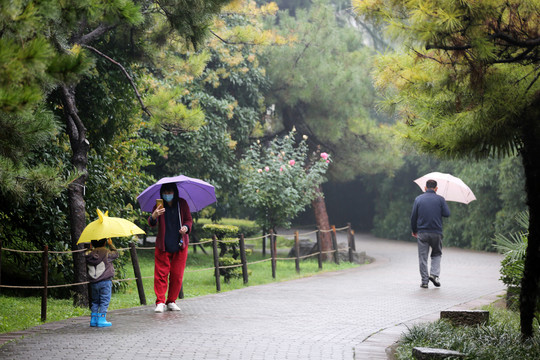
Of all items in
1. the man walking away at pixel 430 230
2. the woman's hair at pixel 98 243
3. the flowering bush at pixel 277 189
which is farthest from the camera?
the flowering bush at pixel 277 189

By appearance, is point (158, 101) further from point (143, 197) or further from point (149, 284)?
point (149, 284)

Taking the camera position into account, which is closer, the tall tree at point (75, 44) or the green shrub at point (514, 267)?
the tall tree at point (75, 44)

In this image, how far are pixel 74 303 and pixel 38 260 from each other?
1.60 metres

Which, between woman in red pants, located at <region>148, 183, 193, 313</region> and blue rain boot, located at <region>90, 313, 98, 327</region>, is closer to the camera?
blue rain boot, located at <region>90, 313, 98, 327</region>

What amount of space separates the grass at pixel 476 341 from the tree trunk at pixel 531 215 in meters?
0.36

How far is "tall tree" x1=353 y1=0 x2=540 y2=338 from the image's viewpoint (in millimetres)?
6023

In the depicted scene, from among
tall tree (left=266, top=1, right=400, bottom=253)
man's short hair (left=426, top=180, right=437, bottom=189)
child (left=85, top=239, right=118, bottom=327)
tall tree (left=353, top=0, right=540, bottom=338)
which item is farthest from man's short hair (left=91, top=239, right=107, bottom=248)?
tall tree (left=266, top=1, right=400, bottom=253)

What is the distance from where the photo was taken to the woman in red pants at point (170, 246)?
9.50m

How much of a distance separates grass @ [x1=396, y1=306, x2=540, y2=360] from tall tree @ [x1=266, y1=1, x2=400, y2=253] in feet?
46.3

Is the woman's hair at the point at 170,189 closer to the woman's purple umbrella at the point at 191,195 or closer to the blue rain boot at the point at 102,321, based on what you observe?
the woman's purple umbrella at the point at 191,195

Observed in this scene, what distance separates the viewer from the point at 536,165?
21.2 feet

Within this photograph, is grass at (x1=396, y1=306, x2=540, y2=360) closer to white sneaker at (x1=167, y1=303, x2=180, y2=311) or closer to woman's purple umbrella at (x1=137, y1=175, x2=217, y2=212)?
white sneaker at (x1=167, y1=303, x2=180, y2=311)

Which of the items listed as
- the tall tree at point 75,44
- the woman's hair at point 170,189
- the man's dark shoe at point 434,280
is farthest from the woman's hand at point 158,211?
the man's dark shoe at point 434,280

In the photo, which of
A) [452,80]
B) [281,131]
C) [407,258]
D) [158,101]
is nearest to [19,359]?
[452,80]
